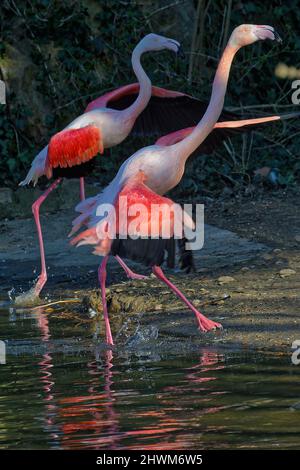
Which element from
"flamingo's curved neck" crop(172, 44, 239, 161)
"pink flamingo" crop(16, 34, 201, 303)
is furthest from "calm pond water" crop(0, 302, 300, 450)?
"pink flamingo" crop(16, 34, 201, 303)

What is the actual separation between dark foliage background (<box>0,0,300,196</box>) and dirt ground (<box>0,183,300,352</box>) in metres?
1.10

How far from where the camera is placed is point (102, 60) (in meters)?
12.1

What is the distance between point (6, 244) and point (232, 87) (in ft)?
10.6

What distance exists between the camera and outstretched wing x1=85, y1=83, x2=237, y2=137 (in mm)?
8852

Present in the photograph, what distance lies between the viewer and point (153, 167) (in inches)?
276

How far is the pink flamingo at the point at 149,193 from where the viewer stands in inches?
249

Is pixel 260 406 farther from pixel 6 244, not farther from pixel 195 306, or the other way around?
pixel 6 244

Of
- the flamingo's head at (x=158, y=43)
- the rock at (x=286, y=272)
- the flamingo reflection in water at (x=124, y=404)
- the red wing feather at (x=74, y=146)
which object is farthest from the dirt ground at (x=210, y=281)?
the flamingo's head at (x=158, y=43)

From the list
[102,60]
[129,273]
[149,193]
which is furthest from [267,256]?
[102,60]

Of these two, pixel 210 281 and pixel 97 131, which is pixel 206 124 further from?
pixel 97 131

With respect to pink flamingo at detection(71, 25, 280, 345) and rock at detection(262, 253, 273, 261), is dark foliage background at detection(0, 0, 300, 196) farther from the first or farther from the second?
pink flamingo at detection(71, 25, 280, 345)

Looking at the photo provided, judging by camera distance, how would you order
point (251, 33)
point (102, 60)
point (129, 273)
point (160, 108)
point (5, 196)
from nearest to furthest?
1. point (251, 33)
2. point (129, 273)
3. point (160, 108)
4. point (5, 196)
5. point (102, 60)

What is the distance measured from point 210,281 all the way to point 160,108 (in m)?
1.58

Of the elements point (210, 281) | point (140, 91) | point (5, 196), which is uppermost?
point (140, 91)
